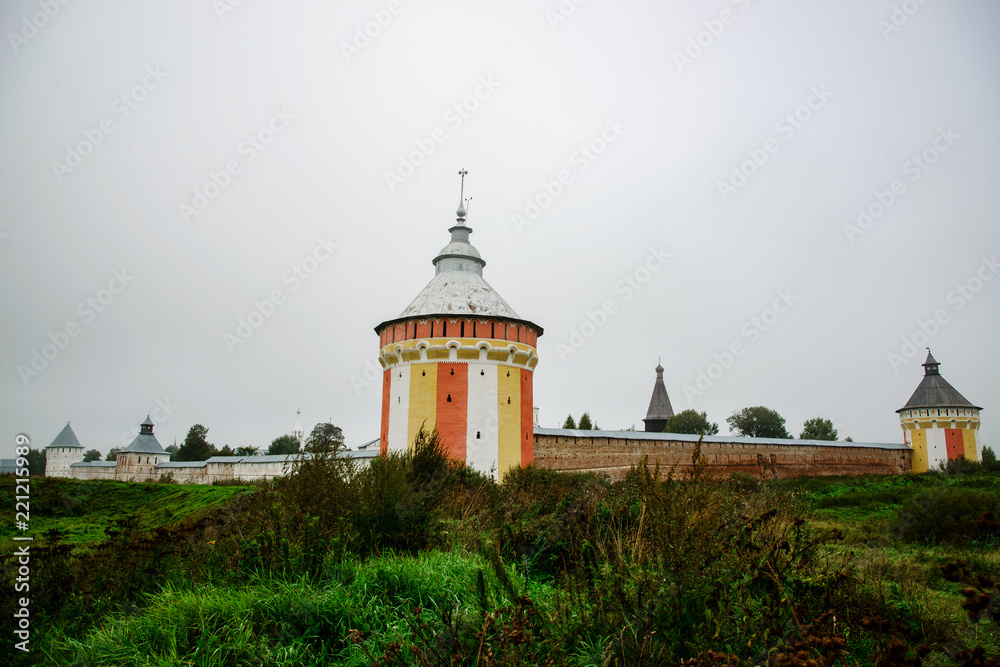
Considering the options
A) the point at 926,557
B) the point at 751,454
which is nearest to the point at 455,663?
the point at 926,557

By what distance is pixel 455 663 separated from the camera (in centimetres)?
320

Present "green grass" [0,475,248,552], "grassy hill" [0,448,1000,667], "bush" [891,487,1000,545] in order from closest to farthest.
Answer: "grassy hill" [0,448,1000,667] < "bush" [891,487,1000,545] < "green grass" [0,475,248,552]

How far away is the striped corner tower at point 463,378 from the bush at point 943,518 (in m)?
10.0

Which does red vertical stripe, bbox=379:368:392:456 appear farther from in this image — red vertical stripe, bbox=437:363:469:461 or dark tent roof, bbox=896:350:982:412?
dark tent roof, bbox=896:350:982:412

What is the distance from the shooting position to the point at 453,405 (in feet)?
59.9

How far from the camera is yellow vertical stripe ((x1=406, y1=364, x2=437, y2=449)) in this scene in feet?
59.8

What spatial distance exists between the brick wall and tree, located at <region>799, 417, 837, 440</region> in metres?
25.3

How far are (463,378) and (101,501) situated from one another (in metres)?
9.86

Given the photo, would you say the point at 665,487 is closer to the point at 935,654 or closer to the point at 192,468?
the point at 935,654

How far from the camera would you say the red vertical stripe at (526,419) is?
1912 cm

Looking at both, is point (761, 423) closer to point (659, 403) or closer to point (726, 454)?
point (659, 403)

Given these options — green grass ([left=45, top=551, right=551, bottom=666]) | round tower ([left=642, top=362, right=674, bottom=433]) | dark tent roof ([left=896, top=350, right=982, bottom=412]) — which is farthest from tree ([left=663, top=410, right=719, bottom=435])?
green grass ([left=45, top=551, right=551, bottom=666])

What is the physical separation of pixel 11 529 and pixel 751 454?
27.4m

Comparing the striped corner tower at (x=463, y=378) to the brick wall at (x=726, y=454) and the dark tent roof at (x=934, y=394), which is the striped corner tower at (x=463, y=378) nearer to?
the brick wall at (x=726, y=454)
